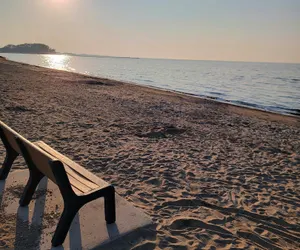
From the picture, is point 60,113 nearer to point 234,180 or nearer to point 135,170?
point 135,170

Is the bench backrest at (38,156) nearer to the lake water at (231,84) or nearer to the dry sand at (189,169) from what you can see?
the dry sand at (189,169)

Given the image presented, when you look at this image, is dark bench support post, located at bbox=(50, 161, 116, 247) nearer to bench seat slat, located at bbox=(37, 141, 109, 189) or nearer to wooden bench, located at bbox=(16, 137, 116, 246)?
wooden bench, located at bbox=(16, 137, 116, 246)

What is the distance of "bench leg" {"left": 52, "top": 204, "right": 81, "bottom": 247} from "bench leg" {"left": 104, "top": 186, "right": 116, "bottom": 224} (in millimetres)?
390

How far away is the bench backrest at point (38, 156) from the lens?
2.50 m

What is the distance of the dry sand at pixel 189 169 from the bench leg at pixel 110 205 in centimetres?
38

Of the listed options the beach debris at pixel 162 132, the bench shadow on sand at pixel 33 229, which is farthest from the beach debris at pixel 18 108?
the bench shadow on sand at pixel 33 229

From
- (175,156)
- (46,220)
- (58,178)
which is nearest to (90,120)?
(175,156)

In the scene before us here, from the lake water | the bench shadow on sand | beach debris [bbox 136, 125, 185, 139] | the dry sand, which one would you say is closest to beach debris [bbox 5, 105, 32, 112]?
the dry sand

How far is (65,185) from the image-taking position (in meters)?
2.48

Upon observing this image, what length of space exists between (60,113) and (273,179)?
Answer: 6.77 metres

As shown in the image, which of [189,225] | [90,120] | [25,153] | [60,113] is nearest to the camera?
[25,153]

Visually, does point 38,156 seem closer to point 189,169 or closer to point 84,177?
point 84,177

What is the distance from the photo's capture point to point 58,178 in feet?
7.88

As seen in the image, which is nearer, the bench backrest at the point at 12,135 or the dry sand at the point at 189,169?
the bench backrest at the point at 12,135
